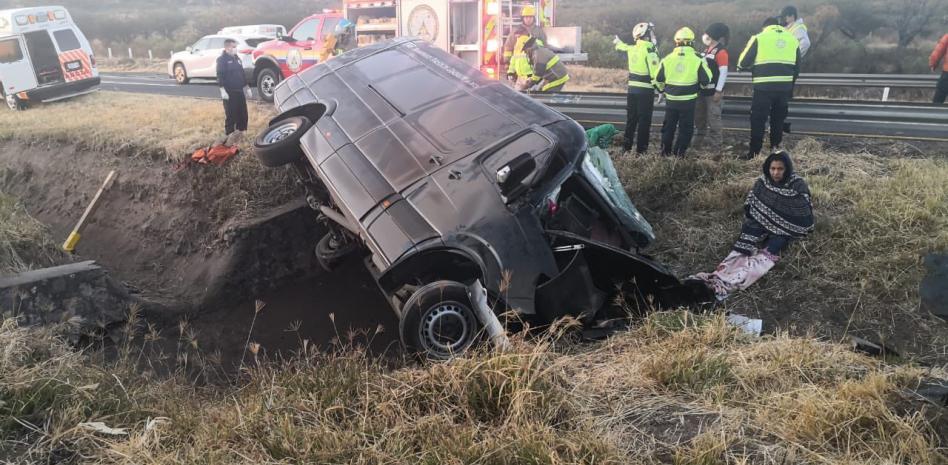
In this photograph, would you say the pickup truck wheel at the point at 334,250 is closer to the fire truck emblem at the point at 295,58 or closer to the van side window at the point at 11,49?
the fire truck emblem at the point at 295,58

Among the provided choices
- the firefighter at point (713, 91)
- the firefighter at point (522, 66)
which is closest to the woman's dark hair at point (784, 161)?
the firefighter at point (713, 91)

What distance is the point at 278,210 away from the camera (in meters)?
6.84

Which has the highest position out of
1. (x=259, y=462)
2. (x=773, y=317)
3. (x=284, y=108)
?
(x=284, y=108)

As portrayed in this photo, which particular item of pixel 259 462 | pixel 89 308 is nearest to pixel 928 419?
pixel 259 462

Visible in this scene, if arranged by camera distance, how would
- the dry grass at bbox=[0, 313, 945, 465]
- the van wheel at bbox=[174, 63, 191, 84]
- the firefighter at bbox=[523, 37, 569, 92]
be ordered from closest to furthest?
the dry grass at bbox=[0, 313, 945, 465] < the firefighter at bbox=[523, 37, 569, 92] < the van wheel at bbox=[174, 63, 191, 84]

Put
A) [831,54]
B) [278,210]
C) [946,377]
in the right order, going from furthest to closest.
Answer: [831,54]
[278,210]
[946,377]

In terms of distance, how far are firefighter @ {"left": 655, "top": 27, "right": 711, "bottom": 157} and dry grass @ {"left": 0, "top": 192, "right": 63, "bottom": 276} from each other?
6.74 metres

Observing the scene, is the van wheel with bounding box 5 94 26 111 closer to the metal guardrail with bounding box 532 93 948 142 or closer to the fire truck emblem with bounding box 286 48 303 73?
the fire truck emblem with bounding box 286 48 303 73

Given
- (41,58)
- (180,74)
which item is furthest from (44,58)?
(180,74)

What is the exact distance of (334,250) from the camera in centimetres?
548

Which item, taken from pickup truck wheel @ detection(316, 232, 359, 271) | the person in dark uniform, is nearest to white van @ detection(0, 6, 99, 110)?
the person in dark uniform

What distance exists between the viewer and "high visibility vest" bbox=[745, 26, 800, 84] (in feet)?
21.9

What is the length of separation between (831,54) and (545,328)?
1974 centimetres

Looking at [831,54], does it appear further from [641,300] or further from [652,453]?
[652,453]
